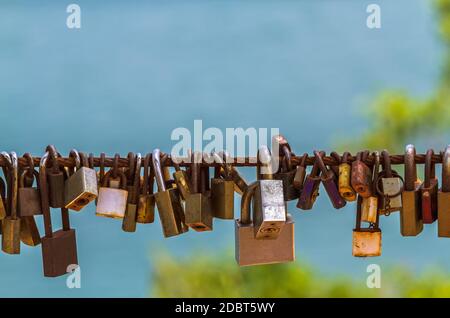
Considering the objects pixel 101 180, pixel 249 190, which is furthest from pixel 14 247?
pixel 249 190

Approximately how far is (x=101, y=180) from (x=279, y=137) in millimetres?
391

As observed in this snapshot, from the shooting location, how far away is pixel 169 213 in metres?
1.69

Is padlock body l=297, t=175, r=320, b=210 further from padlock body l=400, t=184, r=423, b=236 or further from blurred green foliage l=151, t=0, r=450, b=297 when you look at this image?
blurred green foliage l=151, t=0, r=450, b=297

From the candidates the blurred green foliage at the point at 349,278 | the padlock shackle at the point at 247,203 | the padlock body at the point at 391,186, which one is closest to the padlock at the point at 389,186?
the padlock body at the point at 391,186

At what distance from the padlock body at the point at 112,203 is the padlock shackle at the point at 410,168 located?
0.58m

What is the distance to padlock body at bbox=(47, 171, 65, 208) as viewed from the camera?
168 cm

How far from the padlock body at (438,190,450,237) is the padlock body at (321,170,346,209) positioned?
20cm

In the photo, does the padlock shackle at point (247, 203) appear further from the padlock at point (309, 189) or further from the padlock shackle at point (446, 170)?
the padlock shackle at point (446, 170)

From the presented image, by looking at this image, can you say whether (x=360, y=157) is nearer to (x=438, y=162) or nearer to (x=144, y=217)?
(x=438, y=162)

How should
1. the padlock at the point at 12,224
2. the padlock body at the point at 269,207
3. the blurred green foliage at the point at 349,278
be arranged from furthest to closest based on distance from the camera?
1. the blurred green foliage at the point at 349,278
2. the padlock at the point at 12,224
3. the padlock body at the point at 269,207

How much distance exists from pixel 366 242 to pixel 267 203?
29 centimetres

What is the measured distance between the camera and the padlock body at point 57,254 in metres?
1.68

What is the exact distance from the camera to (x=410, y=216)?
169 cm

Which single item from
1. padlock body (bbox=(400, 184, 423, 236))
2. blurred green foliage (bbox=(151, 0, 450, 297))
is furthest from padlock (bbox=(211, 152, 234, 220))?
blurred green foliage (bbox=(151, 0, 450, 297))
